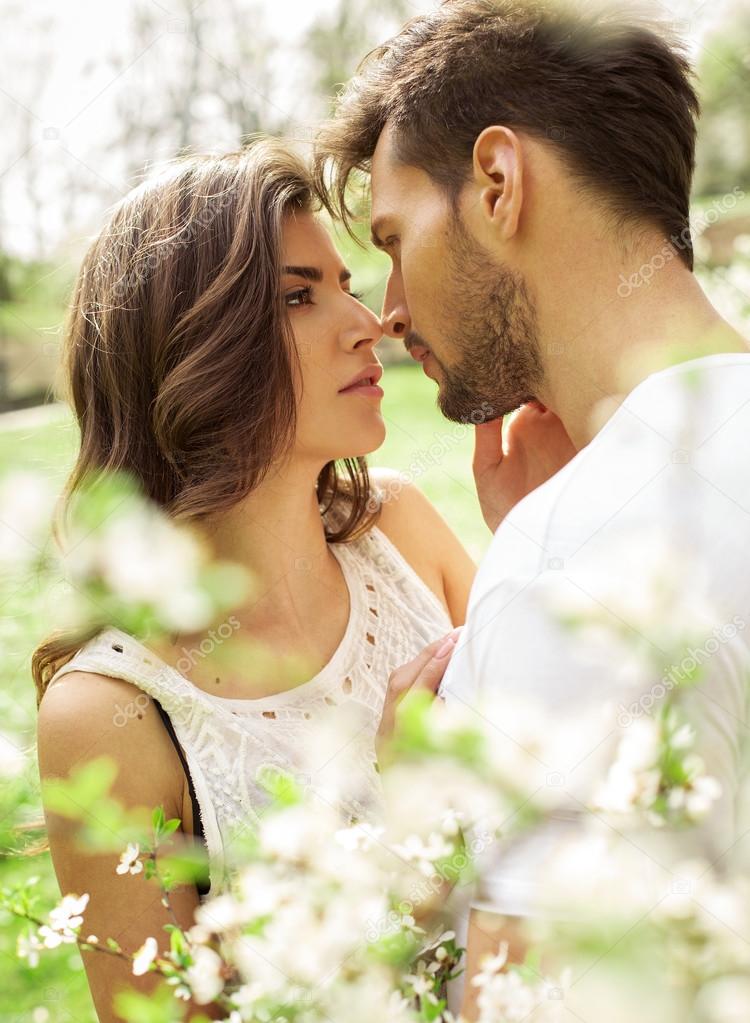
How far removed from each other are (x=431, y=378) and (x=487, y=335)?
21cm

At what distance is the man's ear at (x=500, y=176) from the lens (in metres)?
2.03

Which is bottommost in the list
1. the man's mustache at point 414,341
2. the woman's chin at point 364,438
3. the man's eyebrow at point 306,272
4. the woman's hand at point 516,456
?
the woman's hand at point 516,456

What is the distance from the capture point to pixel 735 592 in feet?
4.43

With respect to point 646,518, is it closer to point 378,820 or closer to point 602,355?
point 602,355

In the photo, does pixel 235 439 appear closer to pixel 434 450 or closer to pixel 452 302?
pixel 452 302

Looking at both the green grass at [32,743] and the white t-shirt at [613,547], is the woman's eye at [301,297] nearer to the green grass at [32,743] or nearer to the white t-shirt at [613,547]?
the green grass at [32,743]

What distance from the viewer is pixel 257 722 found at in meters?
2.31

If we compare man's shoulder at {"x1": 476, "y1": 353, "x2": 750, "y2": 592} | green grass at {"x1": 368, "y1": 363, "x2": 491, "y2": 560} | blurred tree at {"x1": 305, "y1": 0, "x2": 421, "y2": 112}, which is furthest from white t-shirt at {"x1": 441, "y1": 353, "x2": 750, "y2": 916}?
blurred tree at {"x1": 305, "y1": 0, "x2": 421, "y2": 112}

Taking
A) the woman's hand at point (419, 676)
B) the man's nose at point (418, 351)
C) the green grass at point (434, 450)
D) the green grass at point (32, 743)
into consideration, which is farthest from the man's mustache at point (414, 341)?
the green grass at point (434, 450)

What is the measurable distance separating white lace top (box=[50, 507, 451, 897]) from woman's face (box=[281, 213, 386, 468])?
0.50 m

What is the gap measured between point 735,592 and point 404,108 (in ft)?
4.80

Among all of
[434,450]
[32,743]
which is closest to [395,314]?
[32,743]

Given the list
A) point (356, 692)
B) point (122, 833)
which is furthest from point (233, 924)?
point (356, 692)

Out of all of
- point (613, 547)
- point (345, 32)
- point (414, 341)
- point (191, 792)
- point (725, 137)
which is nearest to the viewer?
point (613, 547)
